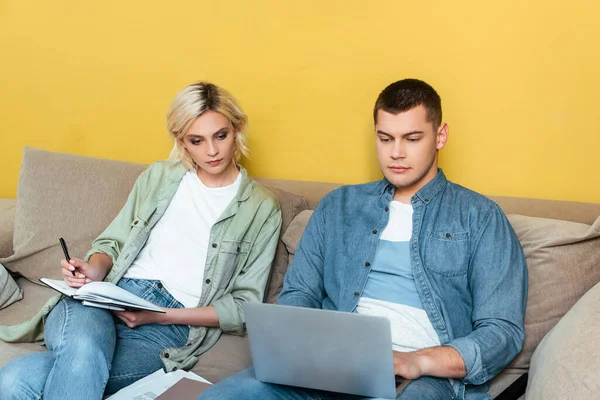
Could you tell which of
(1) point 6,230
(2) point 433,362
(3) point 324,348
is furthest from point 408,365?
(1) point 6,230

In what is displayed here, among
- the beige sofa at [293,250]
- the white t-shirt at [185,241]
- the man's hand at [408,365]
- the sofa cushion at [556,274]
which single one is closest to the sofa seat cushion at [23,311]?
the beige sofa at [293,250]

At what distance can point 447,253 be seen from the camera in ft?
5.80

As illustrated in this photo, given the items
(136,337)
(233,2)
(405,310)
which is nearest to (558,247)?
(405,310)

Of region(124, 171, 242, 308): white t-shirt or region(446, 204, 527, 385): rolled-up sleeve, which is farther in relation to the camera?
region(124, 171, 242, 308): white t-shirt

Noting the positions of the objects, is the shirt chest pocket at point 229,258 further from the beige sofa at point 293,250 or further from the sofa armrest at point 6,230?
the sofa armrest at point 6,230

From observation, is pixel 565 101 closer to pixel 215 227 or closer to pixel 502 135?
pixel 502 135

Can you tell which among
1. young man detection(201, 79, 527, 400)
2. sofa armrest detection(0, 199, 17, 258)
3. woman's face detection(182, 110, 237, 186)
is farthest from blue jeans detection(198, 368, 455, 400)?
sofa armrest detection(0, 199, 17, 258)

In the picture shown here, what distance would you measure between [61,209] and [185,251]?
0.61 m

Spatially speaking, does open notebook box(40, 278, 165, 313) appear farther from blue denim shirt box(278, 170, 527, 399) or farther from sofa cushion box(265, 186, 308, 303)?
sofa cushion box(265, 186, 308, 303)

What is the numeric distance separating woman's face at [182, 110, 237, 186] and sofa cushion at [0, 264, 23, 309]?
0.76 m

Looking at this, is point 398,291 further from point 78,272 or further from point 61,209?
point 61,209

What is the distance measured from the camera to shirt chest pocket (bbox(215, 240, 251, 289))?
2100 millimetres

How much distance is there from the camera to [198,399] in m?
1.58

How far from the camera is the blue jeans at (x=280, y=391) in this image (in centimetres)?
152
